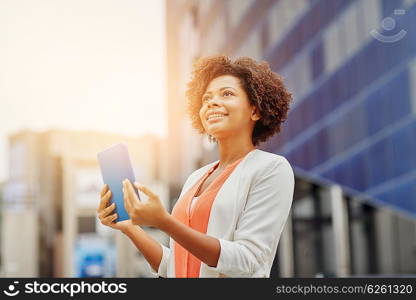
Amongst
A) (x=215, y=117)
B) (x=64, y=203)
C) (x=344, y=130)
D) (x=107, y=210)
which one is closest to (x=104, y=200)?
(x=107, y=210)

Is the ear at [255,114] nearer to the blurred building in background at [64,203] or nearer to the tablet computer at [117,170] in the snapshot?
the tablet computer at [117,170]

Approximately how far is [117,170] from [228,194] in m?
0.29

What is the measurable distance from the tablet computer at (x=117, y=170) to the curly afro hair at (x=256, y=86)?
14.1 inches

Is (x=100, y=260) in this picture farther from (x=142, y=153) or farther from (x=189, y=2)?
(x=189, y=2)

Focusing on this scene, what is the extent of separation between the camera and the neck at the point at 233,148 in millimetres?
1874

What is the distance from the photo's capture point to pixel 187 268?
1.75 metres

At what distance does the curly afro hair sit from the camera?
1858mm

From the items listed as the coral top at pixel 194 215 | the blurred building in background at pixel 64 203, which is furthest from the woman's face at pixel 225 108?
the blurred building in background at pixel 64 203

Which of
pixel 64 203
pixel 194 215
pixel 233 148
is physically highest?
pixel 64 203

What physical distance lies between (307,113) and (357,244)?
4531 mm

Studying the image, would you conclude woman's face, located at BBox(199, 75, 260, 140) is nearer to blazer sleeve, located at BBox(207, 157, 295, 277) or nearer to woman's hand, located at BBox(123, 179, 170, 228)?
blazer sleeve, located at BBox(207, 157, 295, 277)

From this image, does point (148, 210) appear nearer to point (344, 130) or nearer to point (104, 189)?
point (104, 189)

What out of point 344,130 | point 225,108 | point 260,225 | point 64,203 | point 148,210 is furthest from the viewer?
point 344,130

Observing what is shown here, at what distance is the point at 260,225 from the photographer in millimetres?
1694
